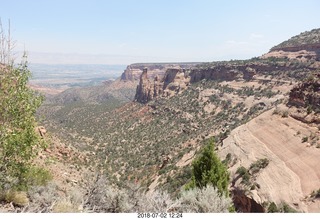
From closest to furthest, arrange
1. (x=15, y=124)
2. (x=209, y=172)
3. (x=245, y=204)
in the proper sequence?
(x=15, y=124), (x=209, y=172), (x=245, y=204)

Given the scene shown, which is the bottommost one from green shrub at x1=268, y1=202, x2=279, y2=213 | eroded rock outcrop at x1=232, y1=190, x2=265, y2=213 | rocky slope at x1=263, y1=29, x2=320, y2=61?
eroded rock outcrop at x1=232, y1=190, x2=265, y2=213

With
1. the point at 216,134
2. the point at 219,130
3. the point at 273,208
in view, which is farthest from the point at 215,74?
the point at 273,208

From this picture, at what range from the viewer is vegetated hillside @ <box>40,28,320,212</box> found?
22719 millimetres

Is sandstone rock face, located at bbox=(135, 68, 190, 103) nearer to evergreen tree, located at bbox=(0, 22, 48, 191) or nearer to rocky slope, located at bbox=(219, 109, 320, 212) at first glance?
rocky slope, located at bbox=(219, 109, 320, 212)

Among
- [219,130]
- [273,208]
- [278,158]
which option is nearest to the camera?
[273,208]

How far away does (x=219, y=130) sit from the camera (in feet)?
167

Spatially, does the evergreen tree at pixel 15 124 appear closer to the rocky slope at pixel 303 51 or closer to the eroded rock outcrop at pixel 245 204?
the eroded rock outcrop at pixel 245 204

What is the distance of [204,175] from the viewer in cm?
1741

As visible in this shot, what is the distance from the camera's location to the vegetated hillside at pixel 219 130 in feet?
74.5

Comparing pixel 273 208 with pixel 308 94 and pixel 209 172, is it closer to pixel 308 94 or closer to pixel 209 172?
pixel 209 172

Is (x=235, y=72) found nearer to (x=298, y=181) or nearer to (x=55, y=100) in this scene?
(x=298, y=181)

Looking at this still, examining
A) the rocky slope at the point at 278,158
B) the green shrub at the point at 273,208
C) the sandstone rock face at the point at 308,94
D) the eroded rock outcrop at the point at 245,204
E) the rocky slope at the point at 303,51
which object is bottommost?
the eroded rock outcrop at the point at 245,204

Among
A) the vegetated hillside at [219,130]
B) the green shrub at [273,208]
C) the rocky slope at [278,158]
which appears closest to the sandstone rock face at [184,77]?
the vegetated hillside at [219,130]

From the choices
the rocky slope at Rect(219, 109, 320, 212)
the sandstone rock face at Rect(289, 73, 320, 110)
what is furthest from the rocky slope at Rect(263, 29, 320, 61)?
the rocky slope at Rect(219, 109, 320, 212)
